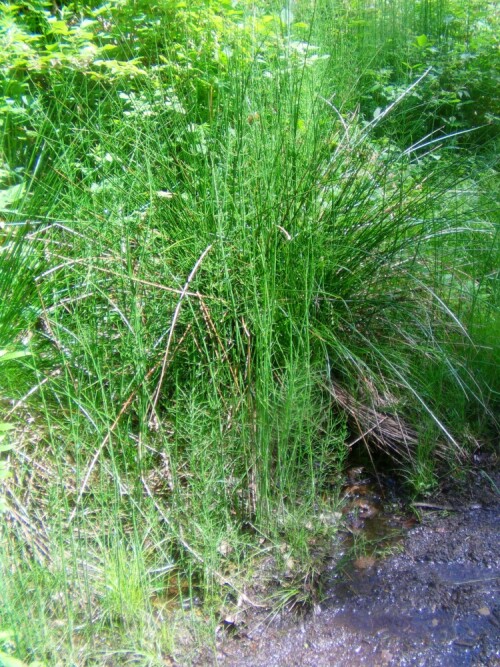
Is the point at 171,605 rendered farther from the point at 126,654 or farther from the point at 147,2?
the point at 147,2

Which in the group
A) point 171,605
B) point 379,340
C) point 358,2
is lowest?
point 171,605

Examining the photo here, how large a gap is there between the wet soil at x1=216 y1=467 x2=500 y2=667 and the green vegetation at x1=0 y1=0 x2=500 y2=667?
11cm

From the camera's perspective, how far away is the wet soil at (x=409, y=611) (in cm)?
202

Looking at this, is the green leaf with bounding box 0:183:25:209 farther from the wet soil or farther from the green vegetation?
the wet soil

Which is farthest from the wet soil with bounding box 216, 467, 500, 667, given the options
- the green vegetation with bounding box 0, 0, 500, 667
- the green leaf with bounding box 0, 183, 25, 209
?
the green leaf with bounding box 0, 183, 25, 209

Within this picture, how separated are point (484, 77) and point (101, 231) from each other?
3.42 m

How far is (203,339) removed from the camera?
7.93 feet

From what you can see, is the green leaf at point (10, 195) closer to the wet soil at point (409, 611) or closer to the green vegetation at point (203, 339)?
the green vegetation at point (203, 339)

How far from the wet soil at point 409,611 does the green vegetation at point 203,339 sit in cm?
11

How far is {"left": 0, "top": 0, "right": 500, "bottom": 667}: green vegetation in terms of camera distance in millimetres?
2168

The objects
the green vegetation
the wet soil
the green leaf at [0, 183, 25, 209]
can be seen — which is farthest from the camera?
the green leaf at [0, 183, 25, 209]

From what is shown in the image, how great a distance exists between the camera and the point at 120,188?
8.92ft

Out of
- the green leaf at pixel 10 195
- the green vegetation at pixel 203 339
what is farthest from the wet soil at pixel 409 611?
the green leaf at pixel 10 195

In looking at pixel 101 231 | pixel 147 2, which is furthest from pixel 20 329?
pixel 147 2
